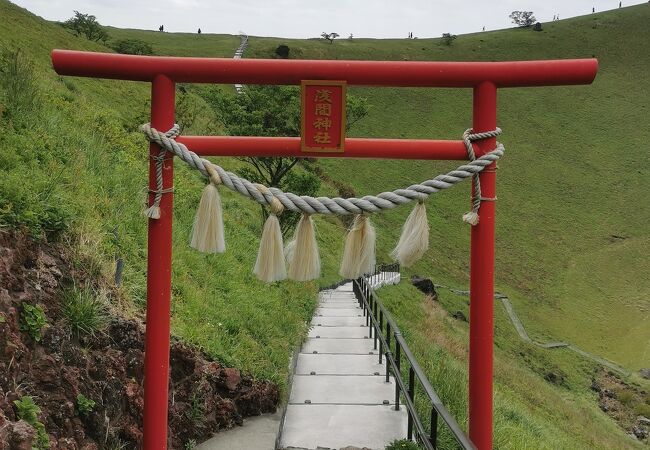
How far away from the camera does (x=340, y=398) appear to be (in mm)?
6160

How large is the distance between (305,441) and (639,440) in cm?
1280

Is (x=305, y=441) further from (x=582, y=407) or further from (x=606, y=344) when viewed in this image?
(x=606, y=344)

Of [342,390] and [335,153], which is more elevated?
[335,153]

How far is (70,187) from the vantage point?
5066 millimetres

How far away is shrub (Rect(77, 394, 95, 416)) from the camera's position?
3385mm

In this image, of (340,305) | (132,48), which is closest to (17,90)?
(340,305)

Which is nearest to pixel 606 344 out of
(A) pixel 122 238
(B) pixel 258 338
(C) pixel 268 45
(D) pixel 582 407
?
(D) pixel 582 407

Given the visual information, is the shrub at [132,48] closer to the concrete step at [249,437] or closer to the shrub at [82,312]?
the concrete step at [249,437]

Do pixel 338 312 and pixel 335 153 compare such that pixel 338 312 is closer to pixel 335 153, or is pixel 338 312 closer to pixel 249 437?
pixel 249 437

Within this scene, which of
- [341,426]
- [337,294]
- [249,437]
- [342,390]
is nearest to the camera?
[249,437]

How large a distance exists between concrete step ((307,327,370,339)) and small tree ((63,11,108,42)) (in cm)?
3479

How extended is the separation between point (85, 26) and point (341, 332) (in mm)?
36005

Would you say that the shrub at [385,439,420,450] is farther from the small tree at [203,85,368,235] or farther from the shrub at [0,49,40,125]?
the small tree at [203,85,368,235]

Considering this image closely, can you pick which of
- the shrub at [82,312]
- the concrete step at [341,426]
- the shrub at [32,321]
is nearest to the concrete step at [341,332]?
the concrete step at [341,426]
